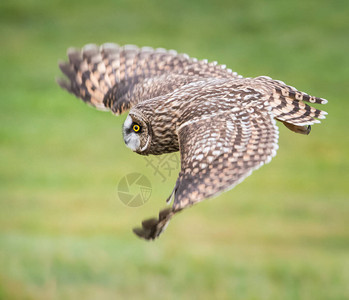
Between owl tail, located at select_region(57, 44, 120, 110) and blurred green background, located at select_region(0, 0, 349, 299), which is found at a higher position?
owl tail, located at select_region(57, 44, 120, 110)

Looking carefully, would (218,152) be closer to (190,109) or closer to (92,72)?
(190,109)

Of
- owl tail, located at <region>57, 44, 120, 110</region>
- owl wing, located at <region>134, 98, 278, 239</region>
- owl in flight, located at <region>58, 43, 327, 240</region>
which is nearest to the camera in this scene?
owl wing, located at <region>134, 98, 278, 239</region>

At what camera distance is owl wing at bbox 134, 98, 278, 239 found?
4750 millimetres

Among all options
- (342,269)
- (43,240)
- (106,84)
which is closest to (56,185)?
(43,240)

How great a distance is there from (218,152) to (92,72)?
7.96ft

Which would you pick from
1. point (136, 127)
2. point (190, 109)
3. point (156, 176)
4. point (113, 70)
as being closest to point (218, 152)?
point (190, 109)

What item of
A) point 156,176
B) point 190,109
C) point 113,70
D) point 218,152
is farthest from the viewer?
point 156,176

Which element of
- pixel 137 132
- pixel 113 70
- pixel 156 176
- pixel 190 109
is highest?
pixel 190 109

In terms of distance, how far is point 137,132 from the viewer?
586 cm

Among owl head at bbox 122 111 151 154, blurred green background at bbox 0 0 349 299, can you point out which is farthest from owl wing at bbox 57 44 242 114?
blurred green background at bbox 0 0 349 299

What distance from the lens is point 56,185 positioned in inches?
1244

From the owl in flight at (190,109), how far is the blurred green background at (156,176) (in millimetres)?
13101

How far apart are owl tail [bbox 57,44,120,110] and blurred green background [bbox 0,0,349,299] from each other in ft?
42.6

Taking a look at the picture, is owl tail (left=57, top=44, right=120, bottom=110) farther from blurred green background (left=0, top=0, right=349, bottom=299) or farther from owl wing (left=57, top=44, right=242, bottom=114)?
blurred green background (left=0, top=0, right=349, bottom=299)
